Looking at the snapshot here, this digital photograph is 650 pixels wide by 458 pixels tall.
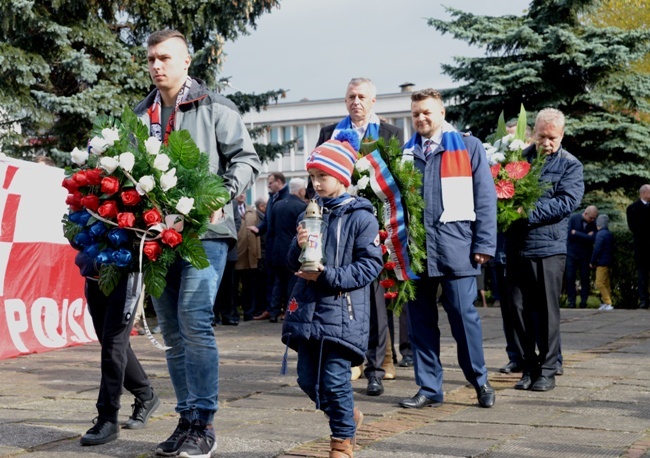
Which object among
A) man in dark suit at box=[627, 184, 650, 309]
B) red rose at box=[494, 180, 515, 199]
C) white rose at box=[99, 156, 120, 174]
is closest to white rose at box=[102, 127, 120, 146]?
white rose at box=[99, 156, 120, 174]

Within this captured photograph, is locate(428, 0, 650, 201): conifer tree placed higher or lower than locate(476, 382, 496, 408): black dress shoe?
higher

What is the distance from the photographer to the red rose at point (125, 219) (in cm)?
472

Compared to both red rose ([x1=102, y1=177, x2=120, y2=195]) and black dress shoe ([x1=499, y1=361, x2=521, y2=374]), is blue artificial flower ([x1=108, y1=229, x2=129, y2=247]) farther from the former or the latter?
black dress shoe ([x1=499, y1=361, x2=521, y2=374])

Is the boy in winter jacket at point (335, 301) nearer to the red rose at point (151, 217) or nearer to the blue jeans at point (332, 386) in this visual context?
the blue jeans at point (332, 386)

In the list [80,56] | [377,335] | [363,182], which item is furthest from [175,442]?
[80,56]

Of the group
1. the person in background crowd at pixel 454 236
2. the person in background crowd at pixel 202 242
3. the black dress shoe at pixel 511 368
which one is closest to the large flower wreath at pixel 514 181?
→ the person in background crowd at pixel 454 236

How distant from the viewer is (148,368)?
9031 mm

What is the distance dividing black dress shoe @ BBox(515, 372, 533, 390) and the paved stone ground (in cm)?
11

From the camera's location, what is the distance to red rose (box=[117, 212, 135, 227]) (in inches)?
186

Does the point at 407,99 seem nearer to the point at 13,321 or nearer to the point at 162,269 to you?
the point at 13,321

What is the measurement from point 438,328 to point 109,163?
2.88 m

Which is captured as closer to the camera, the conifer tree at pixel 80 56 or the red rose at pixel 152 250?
the red rose at pixel 152 250

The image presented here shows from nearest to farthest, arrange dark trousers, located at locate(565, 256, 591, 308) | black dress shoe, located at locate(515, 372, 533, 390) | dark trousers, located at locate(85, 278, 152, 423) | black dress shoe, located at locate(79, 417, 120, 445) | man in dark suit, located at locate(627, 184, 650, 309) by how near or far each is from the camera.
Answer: black dress shoe, located at locate(79, 417, 120, 445) → dark trousers, located at locate(85, 278, 152, 423) → black dress shoe, located at locate(515, 372, 533, 390) → man in dark suit, located at locate(627, 184, 650, 309) → dark trousers, located at locate(565, 256, 591, 308)

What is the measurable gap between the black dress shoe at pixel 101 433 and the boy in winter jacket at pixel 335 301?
1.22 meters
